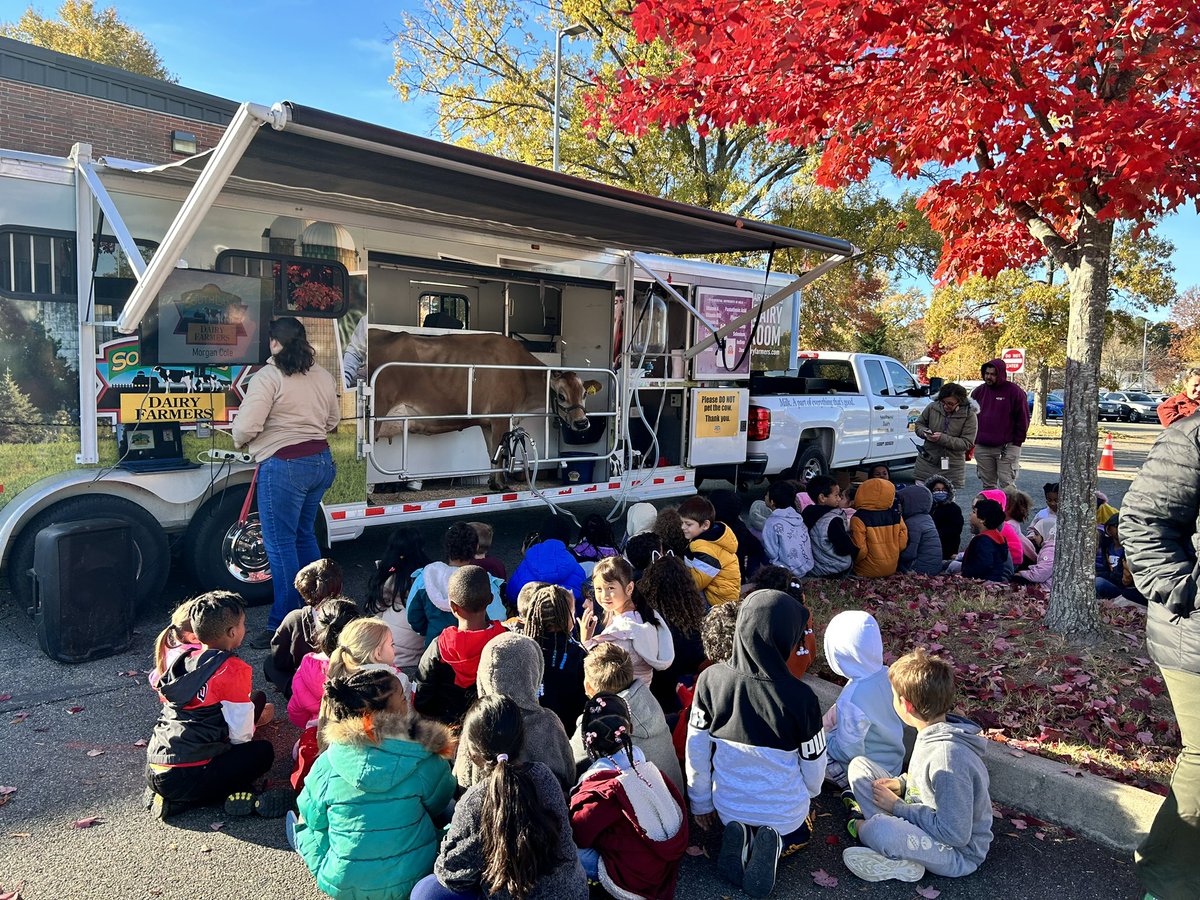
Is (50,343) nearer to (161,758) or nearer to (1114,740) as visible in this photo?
(161,758)

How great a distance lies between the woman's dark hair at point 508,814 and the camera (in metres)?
2.37

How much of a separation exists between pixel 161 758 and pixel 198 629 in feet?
1.70

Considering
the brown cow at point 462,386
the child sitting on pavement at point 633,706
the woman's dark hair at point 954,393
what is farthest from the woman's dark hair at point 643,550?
the woman's dark hair at point 954,393

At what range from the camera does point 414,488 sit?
703 centimetres

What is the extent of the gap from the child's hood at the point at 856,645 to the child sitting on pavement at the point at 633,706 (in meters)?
0.82

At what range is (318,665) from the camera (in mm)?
3752

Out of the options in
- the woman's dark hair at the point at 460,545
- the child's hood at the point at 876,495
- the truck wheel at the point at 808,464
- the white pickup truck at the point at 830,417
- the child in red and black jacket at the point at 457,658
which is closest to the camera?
the child in red and black jacket at the point at 457,658

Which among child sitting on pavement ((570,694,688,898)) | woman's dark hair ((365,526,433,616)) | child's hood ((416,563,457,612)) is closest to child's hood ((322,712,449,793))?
child sitting on pavement ((570,694,688,898))

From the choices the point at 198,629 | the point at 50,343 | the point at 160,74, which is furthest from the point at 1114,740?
the point at 160,74

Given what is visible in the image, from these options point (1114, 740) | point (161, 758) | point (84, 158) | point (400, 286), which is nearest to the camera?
point (161, 758)

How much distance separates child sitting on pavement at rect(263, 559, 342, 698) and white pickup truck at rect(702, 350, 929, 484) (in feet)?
18.3

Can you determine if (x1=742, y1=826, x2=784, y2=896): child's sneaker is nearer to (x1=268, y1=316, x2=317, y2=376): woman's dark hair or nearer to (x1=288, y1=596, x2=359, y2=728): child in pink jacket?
(x1=288, y1=596, x2=359, y2=728): child in pink jacket

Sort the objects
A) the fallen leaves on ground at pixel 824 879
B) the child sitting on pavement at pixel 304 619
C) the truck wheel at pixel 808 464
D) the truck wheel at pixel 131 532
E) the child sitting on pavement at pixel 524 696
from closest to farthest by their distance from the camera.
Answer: the child sitting on pavement at pixel 524 696
the fallen leaves on ground at pixel 824 879
the child sitting on pavement at pixel 304 619
the truck wheel at pixel 131 532
the truck wheel at pixel 808 464

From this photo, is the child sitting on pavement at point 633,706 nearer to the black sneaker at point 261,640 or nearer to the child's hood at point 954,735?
the child's hood at point 954,735
